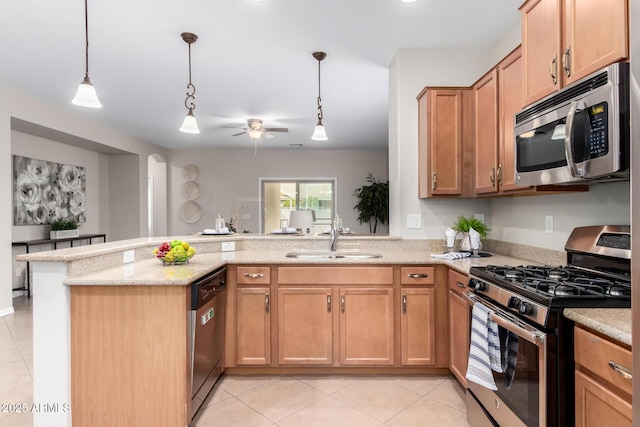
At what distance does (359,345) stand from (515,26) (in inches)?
105

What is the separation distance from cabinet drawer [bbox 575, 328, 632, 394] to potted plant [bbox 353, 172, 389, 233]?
6387 millimetres

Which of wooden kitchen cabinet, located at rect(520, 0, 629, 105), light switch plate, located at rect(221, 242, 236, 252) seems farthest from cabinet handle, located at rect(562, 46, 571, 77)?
light switch plate, located at rect(221, 242, 236, 252)

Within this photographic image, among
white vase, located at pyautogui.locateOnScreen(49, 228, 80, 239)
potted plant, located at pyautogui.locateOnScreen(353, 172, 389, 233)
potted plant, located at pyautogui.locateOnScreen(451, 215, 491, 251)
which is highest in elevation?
potted plant, located at pyautogui.locateOnScreen(353, 172, 389, 233)

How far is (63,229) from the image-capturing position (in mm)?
5680

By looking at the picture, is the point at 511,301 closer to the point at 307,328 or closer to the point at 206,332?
the point at 307,328

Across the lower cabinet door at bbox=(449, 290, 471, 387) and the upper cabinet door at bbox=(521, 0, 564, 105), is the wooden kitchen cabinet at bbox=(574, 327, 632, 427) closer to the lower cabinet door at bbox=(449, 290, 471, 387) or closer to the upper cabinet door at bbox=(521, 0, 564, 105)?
the lower cabinet door at bbox=(449, 290, 471, 387)

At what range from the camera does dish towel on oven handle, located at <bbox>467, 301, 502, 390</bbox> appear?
1.72 metres

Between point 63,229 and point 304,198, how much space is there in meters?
4.53

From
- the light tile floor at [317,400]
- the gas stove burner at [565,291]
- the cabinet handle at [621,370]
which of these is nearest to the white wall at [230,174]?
the light tile floor at [317,400]

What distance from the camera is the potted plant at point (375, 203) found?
7.64 meters

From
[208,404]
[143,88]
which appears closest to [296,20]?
[143,88]

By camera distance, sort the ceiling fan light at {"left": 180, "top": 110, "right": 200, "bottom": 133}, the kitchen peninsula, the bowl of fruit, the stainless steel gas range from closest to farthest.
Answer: the stainless steel gas range < the kitchen peninsula < the bowl of fruit < the ceiling fan light at {"left": 180, "top": 110, "right": 200, "bottom": 133}

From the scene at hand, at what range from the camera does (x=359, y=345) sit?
2.62 meters

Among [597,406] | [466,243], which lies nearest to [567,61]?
[597,406]
